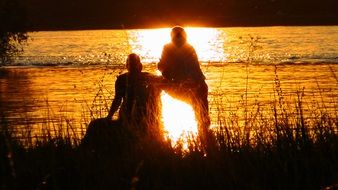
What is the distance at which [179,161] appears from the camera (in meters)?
9.02

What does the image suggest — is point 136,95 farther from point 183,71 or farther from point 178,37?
point 178,37

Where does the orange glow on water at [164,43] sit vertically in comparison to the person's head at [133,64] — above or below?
above

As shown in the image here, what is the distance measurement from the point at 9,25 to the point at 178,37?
37.7m

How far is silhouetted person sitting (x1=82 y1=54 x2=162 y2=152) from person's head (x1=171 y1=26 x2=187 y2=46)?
0.89 m

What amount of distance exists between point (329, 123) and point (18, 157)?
4.09 m

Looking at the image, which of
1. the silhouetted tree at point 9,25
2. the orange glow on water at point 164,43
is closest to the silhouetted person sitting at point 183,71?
the orange glow on water at point 164,43

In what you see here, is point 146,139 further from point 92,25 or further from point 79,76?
point 92,25

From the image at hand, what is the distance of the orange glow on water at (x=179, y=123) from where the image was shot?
387 inches

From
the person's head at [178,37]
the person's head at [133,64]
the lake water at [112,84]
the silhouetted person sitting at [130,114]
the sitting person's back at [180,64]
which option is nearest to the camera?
the silhouetted person sitting at [130,114]

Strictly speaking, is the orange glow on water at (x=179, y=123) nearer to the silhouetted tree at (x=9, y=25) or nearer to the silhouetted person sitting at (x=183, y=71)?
the silhouetted person sitting at (x=183, y=71)

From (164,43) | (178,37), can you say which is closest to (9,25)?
(164,43)

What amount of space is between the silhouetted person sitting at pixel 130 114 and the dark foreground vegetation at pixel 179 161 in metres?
0.03

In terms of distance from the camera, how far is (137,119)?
10141mm

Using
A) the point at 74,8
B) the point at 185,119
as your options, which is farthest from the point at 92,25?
the point at 185,119
